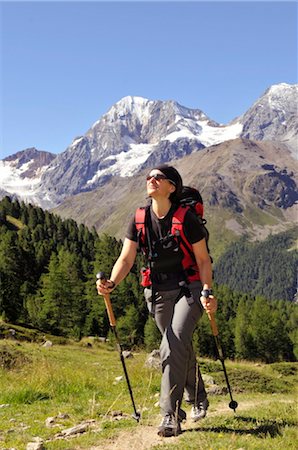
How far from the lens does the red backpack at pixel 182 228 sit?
22.7 ft

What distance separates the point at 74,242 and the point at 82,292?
183ft

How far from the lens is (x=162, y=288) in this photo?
7152 mm

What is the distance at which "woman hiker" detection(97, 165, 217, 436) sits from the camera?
22.1 ft

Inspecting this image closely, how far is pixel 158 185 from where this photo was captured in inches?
284

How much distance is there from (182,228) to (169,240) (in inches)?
10.5

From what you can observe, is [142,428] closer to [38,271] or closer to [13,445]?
[13,445]

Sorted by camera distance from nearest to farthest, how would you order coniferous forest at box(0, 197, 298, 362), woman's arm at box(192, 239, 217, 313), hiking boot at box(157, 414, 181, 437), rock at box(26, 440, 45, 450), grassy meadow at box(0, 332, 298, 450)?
rock at box(26, 440, 45, 450)
grassy meadow at box(0, 332, 298, 450)
hiking boot at box(157, 414, 181, 437)
woman's arm at box(192, 239, 217, 313)
coniferous forest at box(0, 197, 298, 362)

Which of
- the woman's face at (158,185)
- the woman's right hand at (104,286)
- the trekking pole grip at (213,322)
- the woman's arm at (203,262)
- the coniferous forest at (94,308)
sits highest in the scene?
the woman's face at (158,185)

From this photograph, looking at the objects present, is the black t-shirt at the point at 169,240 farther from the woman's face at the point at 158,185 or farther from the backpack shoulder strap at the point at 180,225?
the woman's face at the point at 158,185

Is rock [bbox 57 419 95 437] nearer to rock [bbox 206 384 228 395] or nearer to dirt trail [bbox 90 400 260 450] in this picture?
dirt trail [bbox 90 400 260 450]

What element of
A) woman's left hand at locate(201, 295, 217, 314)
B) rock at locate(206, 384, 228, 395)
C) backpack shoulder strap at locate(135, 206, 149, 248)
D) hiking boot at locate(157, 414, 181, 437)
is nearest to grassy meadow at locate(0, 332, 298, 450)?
hiking boot at locate(157, 414, 181, 437)

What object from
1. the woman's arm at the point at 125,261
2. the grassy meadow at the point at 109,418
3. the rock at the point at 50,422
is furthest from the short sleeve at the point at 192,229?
the rock at the point at 50,422

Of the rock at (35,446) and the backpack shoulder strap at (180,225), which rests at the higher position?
the backpack shoulder strap at (180,225)

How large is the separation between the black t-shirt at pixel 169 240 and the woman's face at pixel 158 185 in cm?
27
